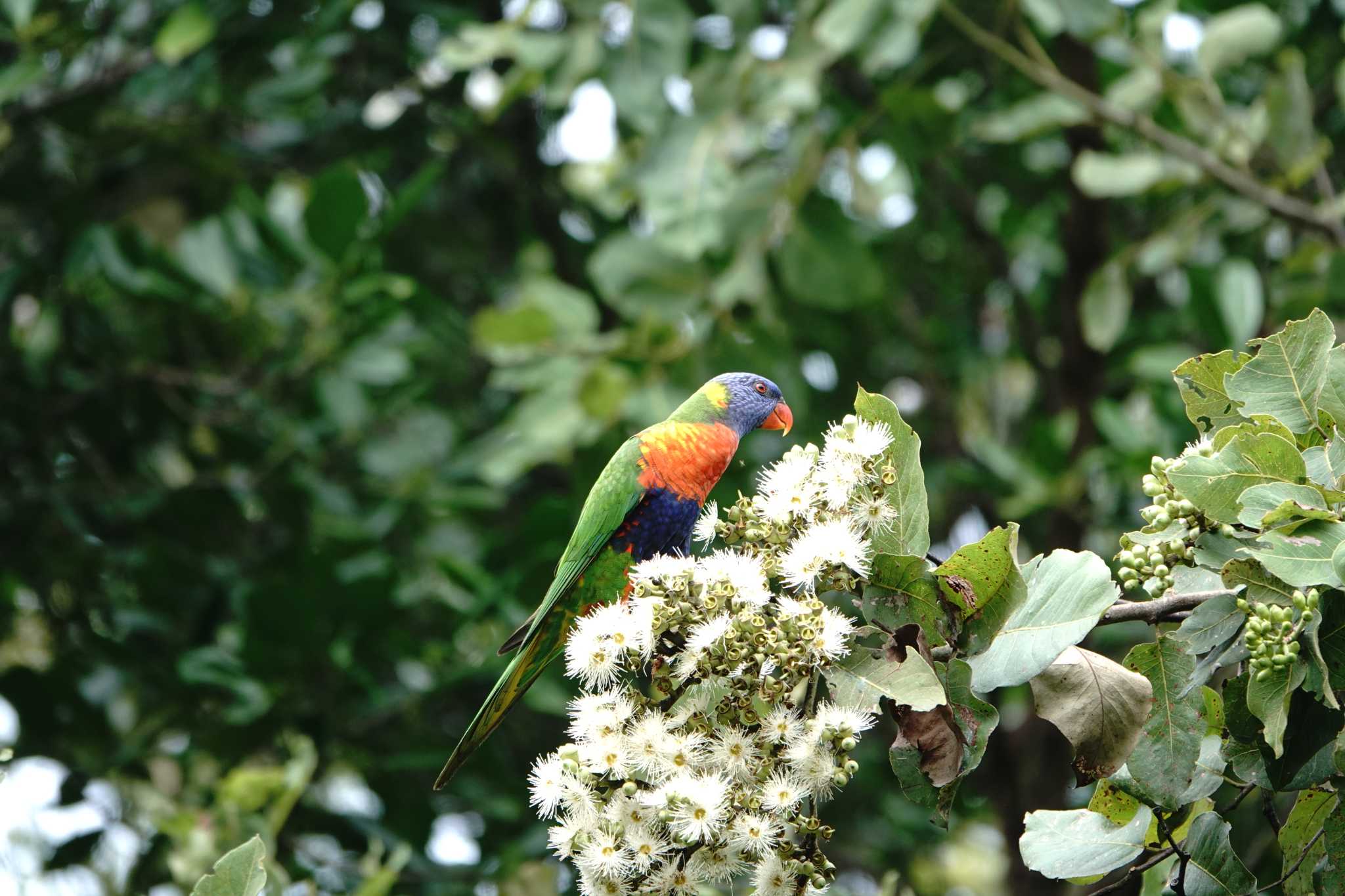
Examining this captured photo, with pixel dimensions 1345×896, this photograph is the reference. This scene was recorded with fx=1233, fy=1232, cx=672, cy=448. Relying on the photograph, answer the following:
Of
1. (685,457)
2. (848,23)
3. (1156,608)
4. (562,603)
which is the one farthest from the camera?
(848,23)

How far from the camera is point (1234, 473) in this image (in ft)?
4.01

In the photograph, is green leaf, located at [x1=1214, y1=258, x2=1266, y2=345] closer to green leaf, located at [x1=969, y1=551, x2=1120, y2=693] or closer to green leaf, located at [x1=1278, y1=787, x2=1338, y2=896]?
green leaf, located at [x1=1278, y1=787, x2=1338, y2=896]

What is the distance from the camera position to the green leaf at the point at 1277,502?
1.16 metres

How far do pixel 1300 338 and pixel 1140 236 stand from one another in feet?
12.4

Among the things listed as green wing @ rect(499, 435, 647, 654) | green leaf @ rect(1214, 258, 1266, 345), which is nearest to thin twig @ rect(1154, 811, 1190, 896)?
green wing @ rect(499, 435, 647, 654)

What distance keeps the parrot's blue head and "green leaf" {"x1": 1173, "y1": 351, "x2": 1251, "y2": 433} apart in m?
1.07

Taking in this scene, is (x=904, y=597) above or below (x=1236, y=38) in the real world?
above

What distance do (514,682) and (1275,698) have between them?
47.5 inches

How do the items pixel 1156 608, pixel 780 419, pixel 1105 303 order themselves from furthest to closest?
pixel 1105 303
pixel 780 419
pixel 1156 608

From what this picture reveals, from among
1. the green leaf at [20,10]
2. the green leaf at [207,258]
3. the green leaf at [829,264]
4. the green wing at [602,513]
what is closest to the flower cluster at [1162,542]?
the green wing at [602,513]

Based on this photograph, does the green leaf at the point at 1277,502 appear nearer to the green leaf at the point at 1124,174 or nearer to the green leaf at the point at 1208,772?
the green leaf at the point at 1208,772

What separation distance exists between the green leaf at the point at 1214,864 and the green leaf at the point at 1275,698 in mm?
188

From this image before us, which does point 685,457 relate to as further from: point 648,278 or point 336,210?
point 336,210

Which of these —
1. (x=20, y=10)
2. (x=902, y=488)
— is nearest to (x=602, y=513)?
(x=902, y=488)
